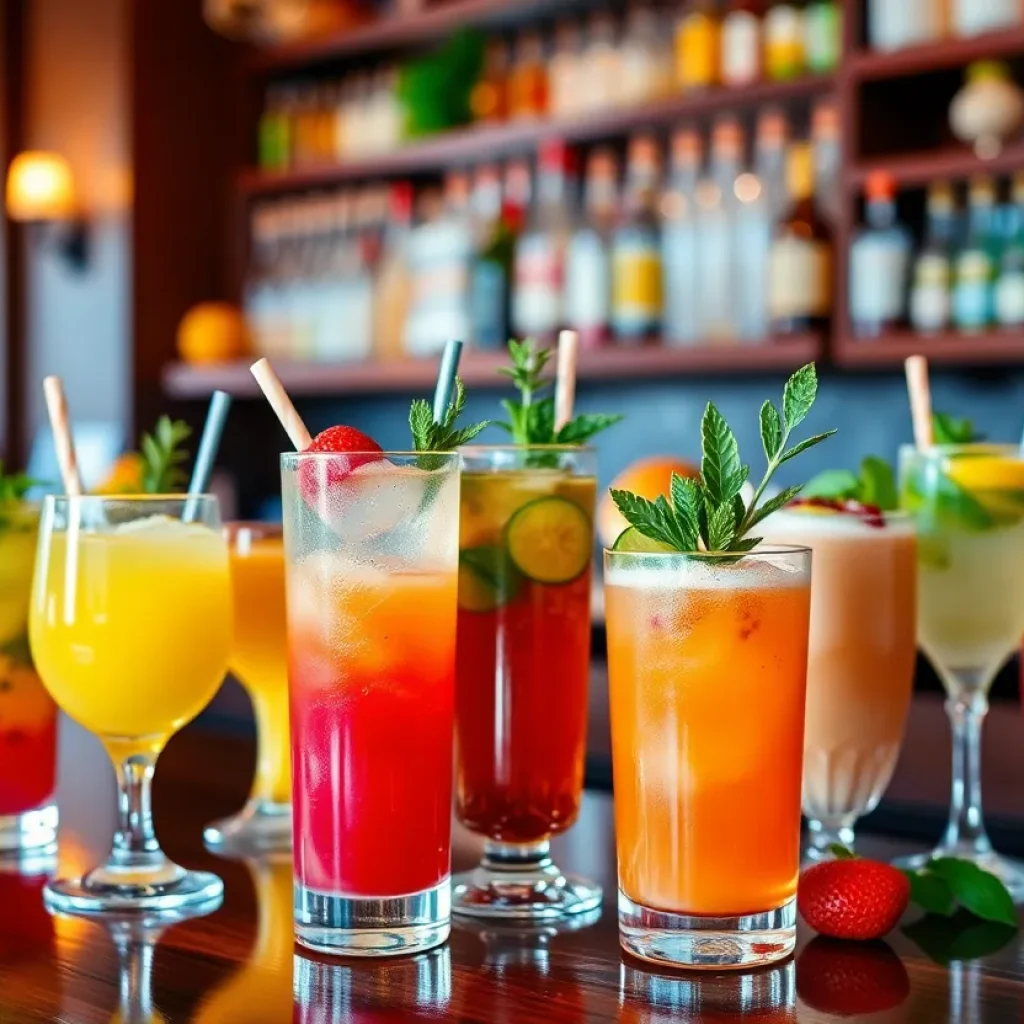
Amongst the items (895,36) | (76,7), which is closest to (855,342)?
(895,36)

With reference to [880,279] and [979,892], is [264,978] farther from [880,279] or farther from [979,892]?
[880,279]

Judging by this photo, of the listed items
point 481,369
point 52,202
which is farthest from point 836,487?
point 52,202

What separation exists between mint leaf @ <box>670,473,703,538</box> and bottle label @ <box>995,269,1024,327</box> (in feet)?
6.98

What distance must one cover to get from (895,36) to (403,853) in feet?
8.06

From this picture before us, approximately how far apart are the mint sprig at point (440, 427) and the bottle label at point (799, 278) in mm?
2151

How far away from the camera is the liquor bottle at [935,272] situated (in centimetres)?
281

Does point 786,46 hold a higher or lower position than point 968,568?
higher

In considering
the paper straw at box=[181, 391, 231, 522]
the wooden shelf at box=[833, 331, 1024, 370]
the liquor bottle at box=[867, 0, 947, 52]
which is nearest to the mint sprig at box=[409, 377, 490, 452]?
the paper straw at box=[181, 391, 231, 522]

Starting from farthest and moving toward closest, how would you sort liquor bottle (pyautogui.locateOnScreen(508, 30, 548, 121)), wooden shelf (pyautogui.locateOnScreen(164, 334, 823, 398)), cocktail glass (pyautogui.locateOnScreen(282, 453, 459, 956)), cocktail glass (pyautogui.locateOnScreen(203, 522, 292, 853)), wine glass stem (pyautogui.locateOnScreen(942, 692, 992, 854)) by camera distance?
liquor bottle (pyautogui.locateOnScreen(508, 30, 548, 121)) → wooden shelf (pyautogui.locateOnScreen(164, 334, 823, 398)) → cocktail glass (pyautogui.locateOnScreen(203, 522, 292, 853)) → wine glass stem (pyautogui.locateOnScreen(942, 692, 992, 854)) → cocktail glass (pyautogui.locateOnScreen(282, 453, 459, 956))

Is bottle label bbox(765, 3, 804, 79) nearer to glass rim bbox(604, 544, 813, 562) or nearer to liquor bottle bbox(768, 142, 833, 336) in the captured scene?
liquor bottle bbox(768, 142, 833, 336)

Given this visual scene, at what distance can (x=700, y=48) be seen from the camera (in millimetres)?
3174

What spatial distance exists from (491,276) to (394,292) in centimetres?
42

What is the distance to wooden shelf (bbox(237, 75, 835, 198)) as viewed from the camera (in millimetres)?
3125

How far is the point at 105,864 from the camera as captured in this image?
1013 millimetres
